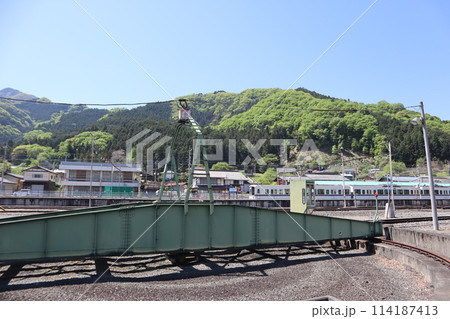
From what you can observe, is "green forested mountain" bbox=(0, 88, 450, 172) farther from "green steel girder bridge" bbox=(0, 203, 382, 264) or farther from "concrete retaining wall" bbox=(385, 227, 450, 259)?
"green steel girder bridge" bbox=(0, 203, 382, 264)

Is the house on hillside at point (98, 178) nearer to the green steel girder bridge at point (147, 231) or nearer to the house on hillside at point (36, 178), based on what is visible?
the house on hillside at point (36, 178)

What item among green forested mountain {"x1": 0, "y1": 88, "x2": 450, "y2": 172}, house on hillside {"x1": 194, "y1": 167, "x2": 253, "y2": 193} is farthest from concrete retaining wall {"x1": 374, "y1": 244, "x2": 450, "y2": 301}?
green forested mountain {"x1": 0, "y1": 88, "x2": 450, "y2": 172}

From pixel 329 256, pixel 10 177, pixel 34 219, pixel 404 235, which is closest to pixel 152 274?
pixel 34 219

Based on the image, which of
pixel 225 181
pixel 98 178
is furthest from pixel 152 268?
pixel 225 181

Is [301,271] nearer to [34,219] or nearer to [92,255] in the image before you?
[92,255]

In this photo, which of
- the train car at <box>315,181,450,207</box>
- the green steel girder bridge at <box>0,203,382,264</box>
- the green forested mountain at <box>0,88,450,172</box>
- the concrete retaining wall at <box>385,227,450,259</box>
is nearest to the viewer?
the green steel girder bridge at <box>0,203,382,264</box>

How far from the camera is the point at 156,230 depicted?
30.9 feet

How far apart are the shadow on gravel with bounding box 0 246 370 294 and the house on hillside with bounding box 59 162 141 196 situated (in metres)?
41.9

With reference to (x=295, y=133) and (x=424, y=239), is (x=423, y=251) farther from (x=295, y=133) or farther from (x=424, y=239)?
(x=295, y=133)

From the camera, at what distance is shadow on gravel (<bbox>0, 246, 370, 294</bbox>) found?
8156mm

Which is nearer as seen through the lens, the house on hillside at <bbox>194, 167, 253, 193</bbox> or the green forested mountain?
the house on hillside at <bbox>194, 167, 253, 193</bbox>

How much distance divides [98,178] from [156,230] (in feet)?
164

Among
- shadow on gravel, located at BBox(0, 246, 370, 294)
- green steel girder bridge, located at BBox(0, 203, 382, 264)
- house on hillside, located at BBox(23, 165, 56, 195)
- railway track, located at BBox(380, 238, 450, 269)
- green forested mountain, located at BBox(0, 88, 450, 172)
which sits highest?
green forested mountain, located at BBox(0, 88, 450, 172)

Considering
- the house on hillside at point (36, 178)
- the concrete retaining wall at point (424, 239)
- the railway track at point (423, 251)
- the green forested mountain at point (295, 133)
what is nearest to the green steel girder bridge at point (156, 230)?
the railway track at point (423, 251)
